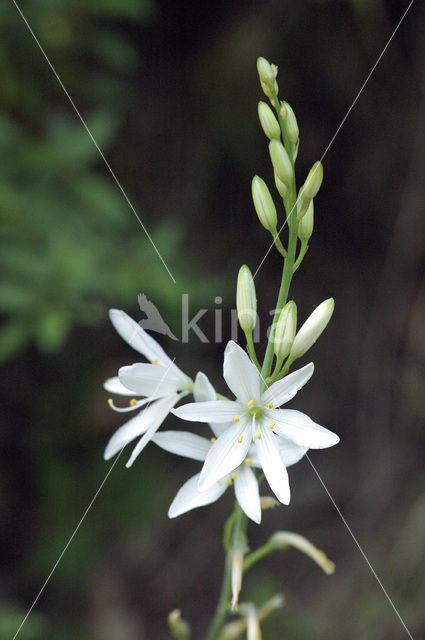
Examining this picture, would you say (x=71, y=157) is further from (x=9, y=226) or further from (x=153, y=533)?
(x=153, y=533)

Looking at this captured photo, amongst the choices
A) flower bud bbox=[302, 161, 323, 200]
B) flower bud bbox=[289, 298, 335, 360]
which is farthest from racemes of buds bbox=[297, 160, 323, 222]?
flower bud bbox=[289, 298, 335, 360]

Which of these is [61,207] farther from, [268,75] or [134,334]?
[268,75]

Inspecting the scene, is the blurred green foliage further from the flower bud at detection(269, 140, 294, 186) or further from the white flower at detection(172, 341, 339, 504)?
the flower bud at detection(269, 140, 294, 186)

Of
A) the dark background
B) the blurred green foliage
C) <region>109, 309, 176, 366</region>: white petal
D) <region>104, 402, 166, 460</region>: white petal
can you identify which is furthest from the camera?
the dark background

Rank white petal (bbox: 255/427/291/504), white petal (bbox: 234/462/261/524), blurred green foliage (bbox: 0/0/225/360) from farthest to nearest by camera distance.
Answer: blurred green foliage (bbox: 0/0/225/360) → white petal (bbox: 234/462/261/524) → white petal (bbox: 255/427/291/504)

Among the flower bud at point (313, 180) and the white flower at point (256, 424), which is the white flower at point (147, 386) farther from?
the flower bud at point (313, 180)
